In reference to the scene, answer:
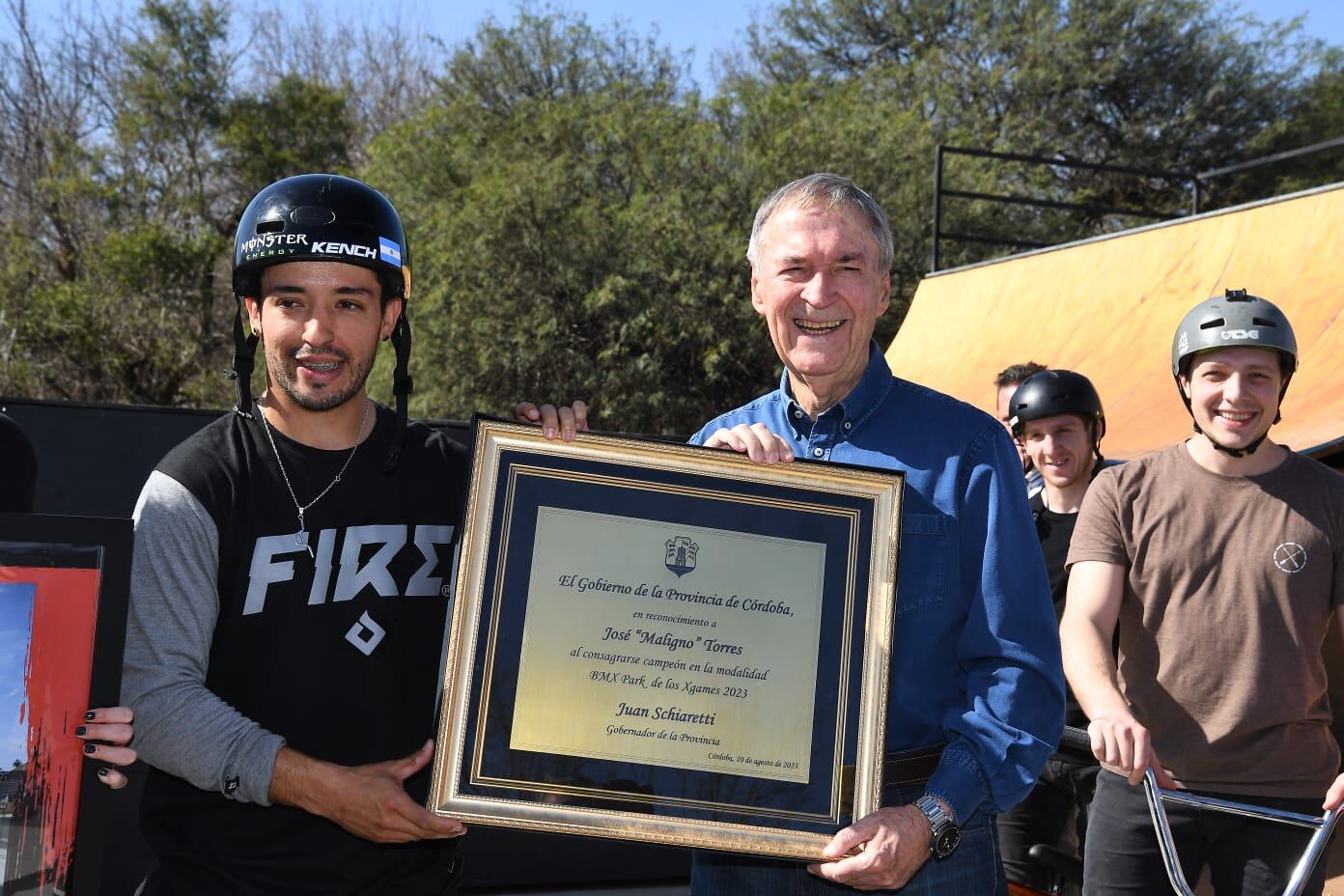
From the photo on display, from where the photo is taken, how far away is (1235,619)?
11.8 ft

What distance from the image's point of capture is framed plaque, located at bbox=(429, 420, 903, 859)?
7.43 ft

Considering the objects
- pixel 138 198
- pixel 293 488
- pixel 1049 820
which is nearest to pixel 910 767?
pixel 293 488

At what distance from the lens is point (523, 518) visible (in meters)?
2.36

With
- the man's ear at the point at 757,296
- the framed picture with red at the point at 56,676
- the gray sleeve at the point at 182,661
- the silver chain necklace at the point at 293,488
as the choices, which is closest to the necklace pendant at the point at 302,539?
the silver chain necklace at the point at 293,488

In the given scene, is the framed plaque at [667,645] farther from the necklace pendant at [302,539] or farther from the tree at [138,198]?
the tree at [138,198]

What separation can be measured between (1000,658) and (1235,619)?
157 cm

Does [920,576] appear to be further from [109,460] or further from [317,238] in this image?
[109,460]

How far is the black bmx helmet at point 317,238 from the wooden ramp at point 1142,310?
5.63 m

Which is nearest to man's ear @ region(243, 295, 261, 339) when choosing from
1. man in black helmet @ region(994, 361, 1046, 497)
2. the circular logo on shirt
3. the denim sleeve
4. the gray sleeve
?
the gray sleeve

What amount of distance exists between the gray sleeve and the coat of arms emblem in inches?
29.9

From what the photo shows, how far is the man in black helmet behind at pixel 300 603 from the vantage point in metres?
A: 2.29

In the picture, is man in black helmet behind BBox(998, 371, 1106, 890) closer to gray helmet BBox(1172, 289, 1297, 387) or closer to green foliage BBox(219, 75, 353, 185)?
gray helmet BBox(1172, 289, 1297, 387)

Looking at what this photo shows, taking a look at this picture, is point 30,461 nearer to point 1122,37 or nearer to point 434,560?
point 434,560

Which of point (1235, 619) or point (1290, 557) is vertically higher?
point (1290, 557)
